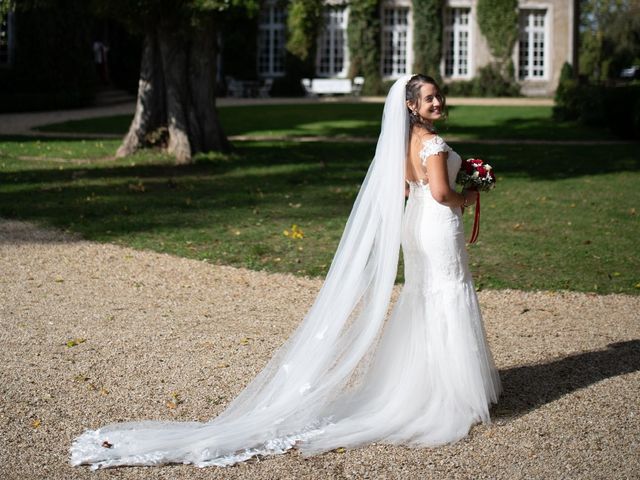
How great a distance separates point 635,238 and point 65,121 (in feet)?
50.6

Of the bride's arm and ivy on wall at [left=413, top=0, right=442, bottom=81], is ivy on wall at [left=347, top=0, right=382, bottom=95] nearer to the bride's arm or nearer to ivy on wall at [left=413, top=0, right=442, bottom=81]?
ivy on wall at [left=413, top=0, right=442, bottom=81]

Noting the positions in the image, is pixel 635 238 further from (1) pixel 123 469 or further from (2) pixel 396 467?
(1) pixel 123 469

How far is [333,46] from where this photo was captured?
3391cm

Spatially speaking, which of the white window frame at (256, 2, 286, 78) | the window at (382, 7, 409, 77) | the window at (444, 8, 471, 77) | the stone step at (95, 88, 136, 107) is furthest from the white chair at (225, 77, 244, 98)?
the window at (444, 8, 471, 77)

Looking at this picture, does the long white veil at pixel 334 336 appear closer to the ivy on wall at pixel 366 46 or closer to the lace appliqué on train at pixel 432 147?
the lace appliqué on train at pixel 432 147

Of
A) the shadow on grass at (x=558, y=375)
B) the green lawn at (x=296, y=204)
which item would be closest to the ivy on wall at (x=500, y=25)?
the green lawn at (x=296, y=204)

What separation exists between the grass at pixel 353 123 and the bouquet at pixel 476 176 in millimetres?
13283

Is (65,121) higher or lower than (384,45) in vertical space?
lower

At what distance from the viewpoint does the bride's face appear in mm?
4438

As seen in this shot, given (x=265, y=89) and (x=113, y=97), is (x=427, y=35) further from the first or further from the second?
(x=113, y=97)

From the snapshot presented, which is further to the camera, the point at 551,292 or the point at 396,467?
the point at 551,292

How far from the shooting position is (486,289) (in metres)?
7.40

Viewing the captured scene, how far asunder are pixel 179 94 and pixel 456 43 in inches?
842

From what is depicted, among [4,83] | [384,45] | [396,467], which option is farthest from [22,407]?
[384,45]
